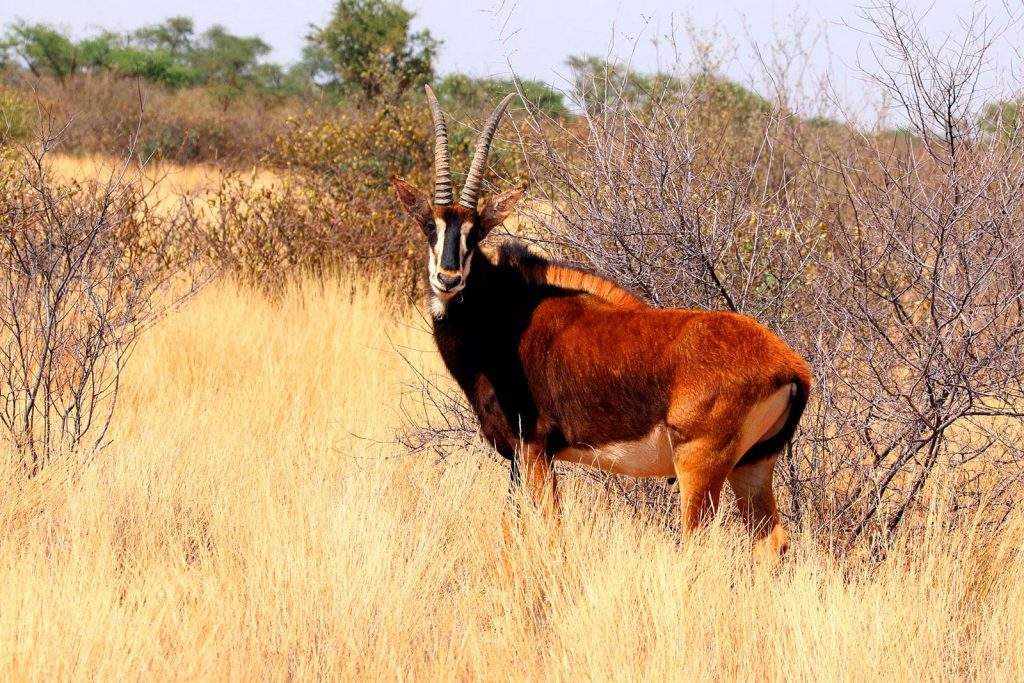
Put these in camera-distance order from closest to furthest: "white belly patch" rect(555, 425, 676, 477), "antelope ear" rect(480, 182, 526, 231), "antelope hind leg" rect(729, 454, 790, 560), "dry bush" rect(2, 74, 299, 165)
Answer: "white belly patch" rect(555, 425, 676, 477) → "antelope hind leg" rect(729, 454, 790, 560) → "antelope ear" rect(480, 182, 526, 231) → "dry bush" rect(2, 74, 299, 165)

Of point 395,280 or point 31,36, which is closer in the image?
→ point 395,280

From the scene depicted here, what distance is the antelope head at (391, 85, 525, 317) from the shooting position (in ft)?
14.4

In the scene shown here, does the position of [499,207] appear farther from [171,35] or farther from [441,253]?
[171,35]

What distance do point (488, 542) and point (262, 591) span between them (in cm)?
103

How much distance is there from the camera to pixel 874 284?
4797 mm

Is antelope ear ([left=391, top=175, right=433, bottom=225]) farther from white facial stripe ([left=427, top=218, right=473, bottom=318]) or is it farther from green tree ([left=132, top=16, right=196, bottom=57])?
green tree ([left=132, top=16, right=196, bottom=57])

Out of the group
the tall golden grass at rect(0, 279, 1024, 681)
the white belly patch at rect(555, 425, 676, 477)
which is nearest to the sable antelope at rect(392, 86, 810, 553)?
the white belly patch at rect(555, 425, 676, 477)

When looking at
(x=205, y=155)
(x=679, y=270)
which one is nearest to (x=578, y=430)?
(x=679, y=270)

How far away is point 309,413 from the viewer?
738cm

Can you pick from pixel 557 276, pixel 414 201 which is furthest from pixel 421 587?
pixel 414 201

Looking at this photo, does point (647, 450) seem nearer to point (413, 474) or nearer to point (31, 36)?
point (413, 474)

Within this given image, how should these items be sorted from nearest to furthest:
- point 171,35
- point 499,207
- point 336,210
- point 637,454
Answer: point 637,454 < point 499,207 < point 336,210 < point 171,35

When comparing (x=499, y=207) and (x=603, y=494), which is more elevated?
(x=499, y=207)

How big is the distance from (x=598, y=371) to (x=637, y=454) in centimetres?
34
